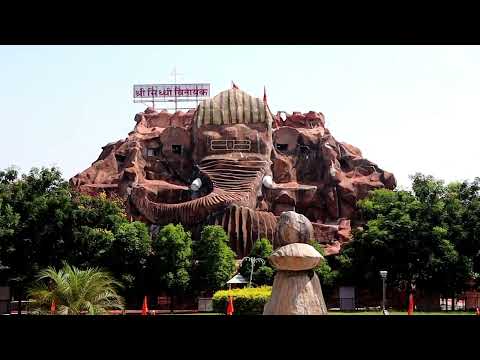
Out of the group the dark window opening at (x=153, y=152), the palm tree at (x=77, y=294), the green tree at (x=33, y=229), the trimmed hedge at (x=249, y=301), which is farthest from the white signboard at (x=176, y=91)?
the palm tree at (x=77, y=294)

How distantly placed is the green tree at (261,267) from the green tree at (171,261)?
2970 mm

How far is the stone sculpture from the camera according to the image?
14172mm

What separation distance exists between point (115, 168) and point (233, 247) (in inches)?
358

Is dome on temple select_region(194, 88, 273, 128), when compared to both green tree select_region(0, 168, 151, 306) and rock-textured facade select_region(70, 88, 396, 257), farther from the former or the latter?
green tree select_region(0, 168, 151, 306)

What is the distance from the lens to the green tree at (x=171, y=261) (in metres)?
32.9

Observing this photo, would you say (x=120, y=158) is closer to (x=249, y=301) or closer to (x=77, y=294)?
(x=249, y=301)

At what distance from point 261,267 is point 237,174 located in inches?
273

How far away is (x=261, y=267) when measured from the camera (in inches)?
1358

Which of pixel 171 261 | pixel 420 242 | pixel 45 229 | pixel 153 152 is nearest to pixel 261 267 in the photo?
pixel 171 261

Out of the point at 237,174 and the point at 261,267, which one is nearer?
Result: the point at 261,267

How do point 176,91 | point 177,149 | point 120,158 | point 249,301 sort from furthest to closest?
point 176,91 < point 120,158 < point 177,149 < point 249,301

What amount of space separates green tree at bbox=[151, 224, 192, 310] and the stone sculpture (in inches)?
728

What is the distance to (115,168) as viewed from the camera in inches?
1704
